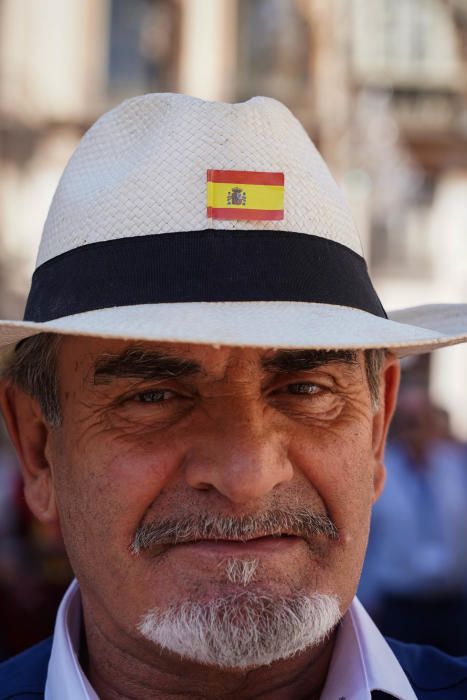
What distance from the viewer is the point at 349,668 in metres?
1.92

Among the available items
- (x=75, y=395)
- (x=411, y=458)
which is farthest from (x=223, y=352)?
(x=411, y=458)

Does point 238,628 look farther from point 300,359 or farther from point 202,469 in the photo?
point 300,359

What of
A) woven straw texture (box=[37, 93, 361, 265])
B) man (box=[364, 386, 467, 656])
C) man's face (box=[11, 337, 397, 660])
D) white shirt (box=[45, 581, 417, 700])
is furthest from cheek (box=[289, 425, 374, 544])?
man (box=[364, 386, 467, 656])

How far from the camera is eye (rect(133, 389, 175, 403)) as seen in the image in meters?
1.84

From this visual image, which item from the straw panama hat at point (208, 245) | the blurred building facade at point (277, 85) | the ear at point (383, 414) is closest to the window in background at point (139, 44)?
the blurred building facade at point (277, 85)

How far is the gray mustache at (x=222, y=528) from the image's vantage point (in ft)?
5.57

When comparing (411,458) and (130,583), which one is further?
(411,458)

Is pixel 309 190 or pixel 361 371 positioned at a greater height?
pixel 309 190

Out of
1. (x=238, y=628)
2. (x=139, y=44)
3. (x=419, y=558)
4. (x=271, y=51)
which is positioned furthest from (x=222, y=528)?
(x=271, y=51)

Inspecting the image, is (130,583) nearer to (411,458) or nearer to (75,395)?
(75,395)

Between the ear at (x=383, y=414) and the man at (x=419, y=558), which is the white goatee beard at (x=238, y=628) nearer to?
the ear at (x=383, y=414)

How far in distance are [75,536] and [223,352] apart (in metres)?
0.49

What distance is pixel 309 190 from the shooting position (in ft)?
6.14

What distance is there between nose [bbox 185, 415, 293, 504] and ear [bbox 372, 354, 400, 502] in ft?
1.42
